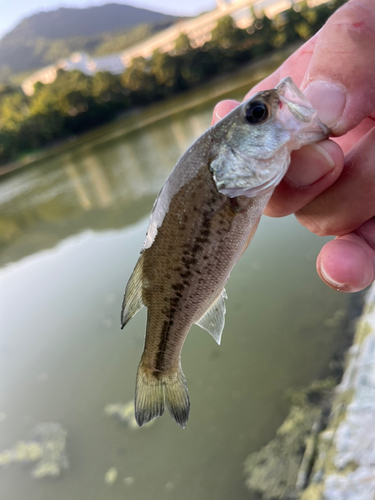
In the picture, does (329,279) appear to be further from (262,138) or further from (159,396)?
(159,396)

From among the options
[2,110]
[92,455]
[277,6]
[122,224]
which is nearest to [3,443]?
[92,455]

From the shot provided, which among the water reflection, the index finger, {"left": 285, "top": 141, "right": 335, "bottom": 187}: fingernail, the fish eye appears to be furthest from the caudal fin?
the water reflection

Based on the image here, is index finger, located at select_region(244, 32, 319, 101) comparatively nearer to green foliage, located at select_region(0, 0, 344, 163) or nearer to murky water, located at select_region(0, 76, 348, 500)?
murky water, located at select_region(0, 76, 348, 500)

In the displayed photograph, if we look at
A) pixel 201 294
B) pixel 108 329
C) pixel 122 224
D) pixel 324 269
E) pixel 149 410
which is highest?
pixel 201 294

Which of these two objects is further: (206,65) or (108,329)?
(206,65)

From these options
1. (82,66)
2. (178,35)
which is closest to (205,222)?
(178,35)

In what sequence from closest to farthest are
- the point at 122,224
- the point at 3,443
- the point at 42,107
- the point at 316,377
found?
1. the point at 316,377
2. the point at 3,443
3. the point at 122,224
4. the point at 42,107

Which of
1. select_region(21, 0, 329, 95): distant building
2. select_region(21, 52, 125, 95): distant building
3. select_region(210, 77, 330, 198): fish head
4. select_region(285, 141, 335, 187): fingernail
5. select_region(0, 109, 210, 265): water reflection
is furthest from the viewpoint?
select_region(21, 52, 125, 95): distant building

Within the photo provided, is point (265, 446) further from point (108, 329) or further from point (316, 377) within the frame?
point (108, 329)
